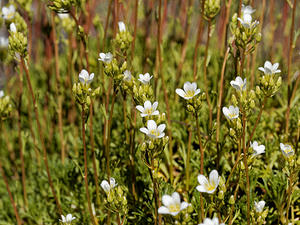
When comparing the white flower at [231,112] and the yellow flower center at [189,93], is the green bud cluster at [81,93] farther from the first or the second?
the white flower at [231,112]

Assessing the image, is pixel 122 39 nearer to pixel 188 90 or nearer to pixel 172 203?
pixel 188 90

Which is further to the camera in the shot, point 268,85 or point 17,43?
point 17,43

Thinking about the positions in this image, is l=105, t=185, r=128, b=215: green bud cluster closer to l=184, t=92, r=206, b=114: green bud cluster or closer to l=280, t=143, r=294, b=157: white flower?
l=184, t=92, r=206, b=114: green bud cluster

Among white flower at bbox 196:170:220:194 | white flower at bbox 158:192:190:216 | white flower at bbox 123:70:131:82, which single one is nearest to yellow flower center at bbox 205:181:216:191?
white flower at bbox 196:170:220:194

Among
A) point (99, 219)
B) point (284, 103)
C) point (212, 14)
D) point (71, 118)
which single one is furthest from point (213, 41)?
point (99, 219)

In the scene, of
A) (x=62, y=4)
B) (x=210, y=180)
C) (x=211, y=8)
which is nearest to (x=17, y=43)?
(x=62, y=4)

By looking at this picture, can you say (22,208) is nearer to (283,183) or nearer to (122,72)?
(122,72)

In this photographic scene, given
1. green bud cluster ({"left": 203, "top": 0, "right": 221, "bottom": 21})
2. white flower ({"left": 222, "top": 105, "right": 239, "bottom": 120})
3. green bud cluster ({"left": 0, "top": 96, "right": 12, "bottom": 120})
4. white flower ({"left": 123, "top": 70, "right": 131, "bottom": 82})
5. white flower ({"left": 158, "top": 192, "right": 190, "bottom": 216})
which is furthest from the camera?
green bud cluster ({"left": 0, "top": 96, "right": 12, "bottom": 120})

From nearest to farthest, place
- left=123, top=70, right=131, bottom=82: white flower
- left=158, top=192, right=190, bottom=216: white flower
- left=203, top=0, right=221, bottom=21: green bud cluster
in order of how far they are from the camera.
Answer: left=158, top=192, right=190, bottom=216: white flower, left=123, top=70, right=131, bottom=82: white flower, left=203, top=0, right=221, bottom=21: green bud cluster
